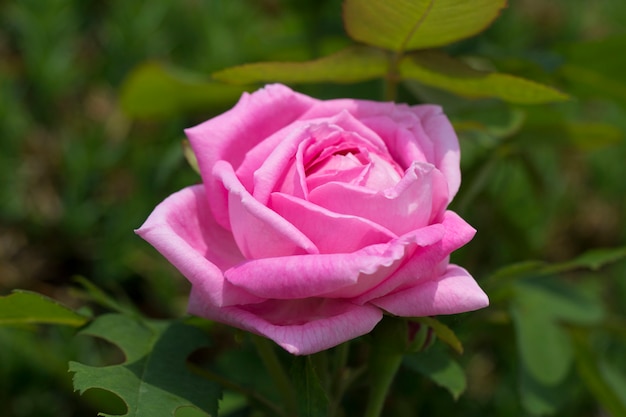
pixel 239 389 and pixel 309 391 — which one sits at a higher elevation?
pixel 309 391

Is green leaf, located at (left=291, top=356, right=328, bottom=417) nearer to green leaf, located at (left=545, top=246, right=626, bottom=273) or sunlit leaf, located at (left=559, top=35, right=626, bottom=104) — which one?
green leaf, located at (left=545, top=246, right=626, bottom=273)

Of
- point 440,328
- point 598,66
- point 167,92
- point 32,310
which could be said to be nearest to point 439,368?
point 440,328

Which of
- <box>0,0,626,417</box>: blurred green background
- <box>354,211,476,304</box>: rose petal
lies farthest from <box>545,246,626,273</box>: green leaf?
<box>354,211,476,304</box>: rose petal

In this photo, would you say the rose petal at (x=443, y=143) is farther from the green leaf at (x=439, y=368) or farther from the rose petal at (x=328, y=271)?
the green leaf at (x=439, y=368)

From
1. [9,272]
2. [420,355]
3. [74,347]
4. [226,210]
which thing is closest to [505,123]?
[420,355]

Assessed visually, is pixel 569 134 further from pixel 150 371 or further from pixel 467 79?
pixel 150 371

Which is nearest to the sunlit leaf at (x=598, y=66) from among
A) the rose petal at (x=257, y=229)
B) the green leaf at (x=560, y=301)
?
the green leaf at (x=560, y=301)
